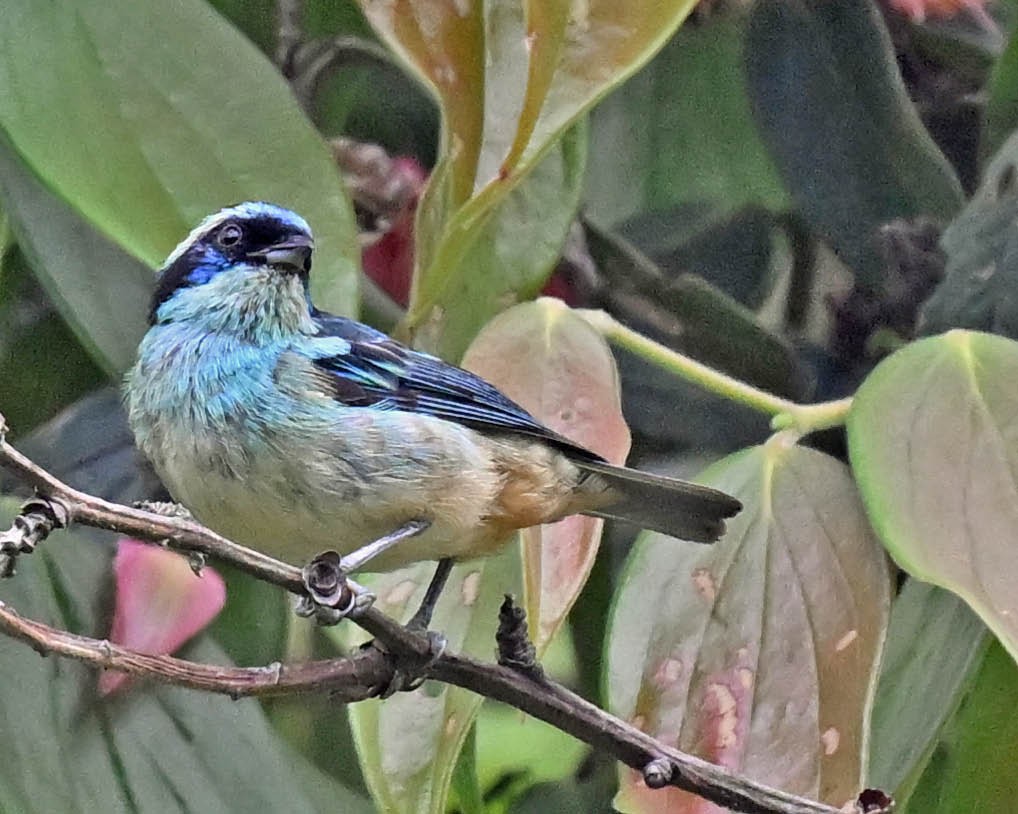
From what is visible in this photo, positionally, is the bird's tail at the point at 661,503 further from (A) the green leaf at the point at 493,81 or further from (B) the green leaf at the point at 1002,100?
(B) the green leaf at the point at 1002,100

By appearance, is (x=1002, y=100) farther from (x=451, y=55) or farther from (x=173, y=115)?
(x=173, y=115)

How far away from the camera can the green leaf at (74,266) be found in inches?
38.0

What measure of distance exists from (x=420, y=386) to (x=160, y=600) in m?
0.27

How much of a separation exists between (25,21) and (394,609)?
0.49 meters

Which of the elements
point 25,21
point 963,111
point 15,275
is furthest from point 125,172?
point 963,111

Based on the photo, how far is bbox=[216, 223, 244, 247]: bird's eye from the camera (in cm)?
84

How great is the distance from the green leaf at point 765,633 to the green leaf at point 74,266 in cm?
42

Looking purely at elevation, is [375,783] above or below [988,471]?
below

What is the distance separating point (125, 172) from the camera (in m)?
0.90

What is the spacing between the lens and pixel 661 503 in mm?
902

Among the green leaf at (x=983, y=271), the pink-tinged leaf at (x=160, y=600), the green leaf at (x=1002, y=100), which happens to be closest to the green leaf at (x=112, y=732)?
the pink-tinged leaf at (x=160, y=600)

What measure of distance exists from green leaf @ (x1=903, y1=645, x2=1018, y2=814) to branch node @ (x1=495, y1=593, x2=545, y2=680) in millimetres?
419

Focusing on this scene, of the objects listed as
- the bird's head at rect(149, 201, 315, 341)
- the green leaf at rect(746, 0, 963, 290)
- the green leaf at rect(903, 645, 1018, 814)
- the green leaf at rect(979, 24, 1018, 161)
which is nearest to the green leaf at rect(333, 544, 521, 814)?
the bird's head at rect(149, 201, 315, 341)

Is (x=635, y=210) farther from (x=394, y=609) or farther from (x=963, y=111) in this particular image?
(x=394, y=609)
